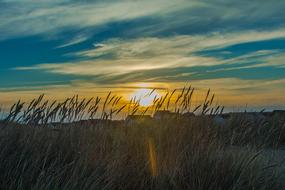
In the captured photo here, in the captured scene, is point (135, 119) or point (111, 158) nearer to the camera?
point (111, 158)

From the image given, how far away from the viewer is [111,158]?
643 centimetres

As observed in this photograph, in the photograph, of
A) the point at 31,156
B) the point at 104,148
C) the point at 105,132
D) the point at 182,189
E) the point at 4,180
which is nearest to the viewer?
the point at 4,180

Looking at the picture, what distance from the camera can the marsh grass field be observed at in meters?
5.64

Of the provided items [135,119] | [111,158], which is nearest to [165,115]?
[135,119]

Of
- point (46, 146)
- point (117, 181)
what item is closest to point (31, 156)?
point (46, 146)

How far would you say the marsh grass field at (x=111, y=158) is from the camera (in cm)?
564

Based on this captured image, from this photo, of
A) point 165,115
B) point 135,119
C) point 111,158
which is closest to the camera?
point 111,158

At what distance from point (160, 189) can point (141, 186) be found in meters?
0.28

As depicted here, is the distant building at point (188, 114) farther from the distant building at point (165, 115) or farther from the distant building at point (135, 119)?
the distant building at point (135, 119)

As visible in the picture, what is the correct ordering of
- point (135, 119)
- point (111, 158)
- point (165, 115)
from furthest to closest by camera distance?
1. point (165, 115)
2. point (135, 119)
3. point (111, 158)

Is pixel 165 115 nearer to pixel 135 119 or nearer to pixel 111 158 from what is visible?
pixel 135 119

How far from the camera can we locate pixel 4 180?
212 inches

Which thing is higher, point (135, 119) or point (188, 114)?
point (188, 114)

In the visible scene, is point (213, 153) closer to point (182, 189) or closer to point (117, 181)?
point (182, 189)
